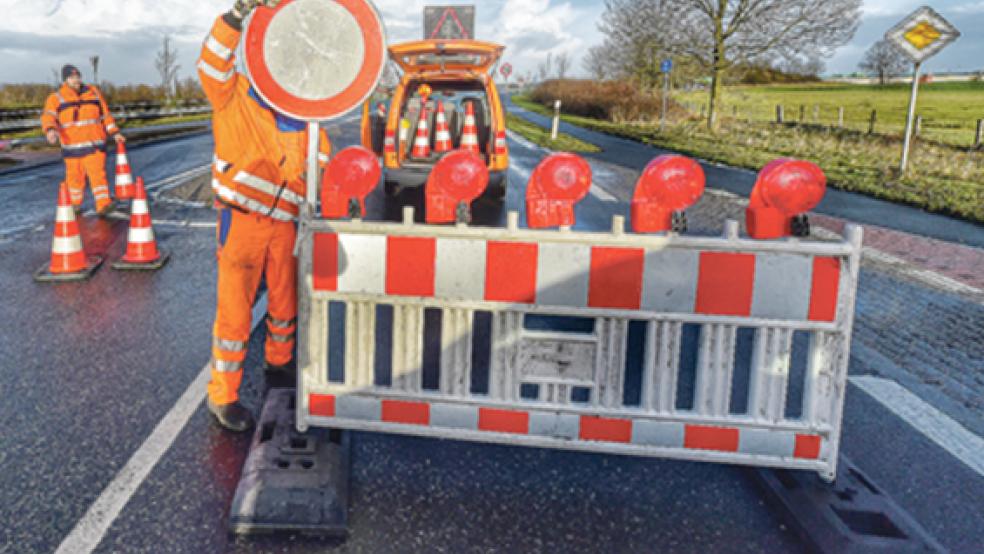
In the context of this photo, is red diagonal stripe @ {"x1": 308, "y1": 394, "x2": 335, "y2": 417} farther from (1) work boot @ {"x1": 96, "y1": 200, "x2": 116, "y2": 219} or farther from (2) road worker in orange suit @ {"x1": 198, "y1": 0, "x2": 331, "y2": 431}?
(1) work boot @ {"x1": 96, "y1": 200, "x2": 116, "y2": 219}

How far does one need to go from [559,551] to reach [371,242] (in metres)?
1.36

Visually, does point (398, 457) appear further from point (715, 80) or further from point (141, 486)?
point (715, 80)

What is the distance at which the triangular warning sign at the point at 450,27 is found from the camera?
33.4 m

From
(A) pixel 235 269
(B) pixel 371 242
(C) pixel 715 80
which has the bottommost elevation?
(A) pixel 235 269

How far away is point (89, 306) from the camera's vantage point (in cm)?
560

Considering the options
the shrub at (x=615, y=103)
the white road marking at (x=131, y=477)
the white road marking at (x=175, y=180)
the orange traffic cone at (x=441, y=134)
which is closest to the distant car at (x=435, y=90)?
the orange traffic cone at (x=441, y=134)

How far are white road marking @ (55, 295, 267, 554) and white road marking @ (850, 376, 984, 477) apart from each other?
3.54 m

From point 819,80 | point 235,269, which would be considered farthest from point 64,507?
point 819,80

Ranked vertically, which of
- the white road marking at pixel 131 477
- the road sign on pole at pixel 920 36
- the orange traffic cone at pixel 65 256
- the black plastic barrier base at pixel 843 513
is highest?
the road sign on pole at pixel 920 36

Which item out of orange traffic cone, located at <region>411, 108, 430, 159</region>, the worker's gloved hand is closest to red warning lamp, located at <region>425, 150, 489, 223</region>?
the worker's gloved hand

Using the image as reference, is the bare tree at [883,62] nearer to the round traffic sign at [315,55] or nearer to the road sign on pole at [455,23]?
the road sign on pole at [455,23]

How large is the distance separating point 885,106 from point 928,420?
5430 centimetres

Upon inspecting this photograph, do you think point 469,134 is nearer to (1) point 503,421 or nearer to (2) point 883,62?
A: (1) point 503,421

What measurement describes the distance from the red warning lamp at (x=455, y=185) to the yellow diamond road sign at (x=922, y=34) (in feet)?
43.2
